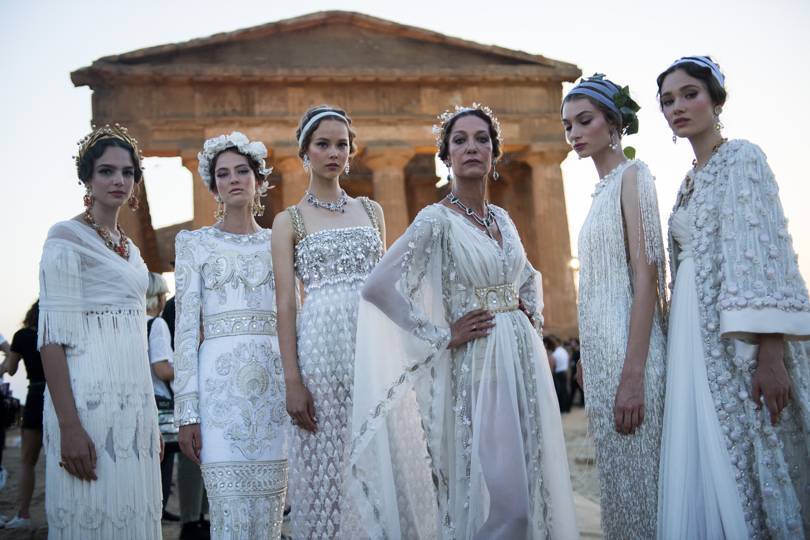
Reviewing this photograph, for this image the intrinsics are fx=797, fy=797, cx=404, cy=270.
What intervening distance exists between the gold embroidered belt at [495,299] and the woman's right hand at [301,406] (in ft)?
3.17

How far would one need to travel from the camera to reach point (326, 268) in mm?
4113

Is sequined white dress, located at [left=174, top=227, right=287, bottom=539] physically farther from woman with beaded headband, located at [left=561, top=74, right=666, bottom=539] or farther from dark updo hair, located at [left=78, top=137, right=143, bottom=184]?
woman with beaded headband, located at [left=561, top=74, right=666, bottom=539]

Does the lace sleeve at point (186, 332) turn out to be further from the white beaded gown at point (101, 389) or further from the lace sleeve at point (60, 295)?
the lace sleeve at point (60, 295)

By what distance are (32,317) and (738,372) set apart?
6076 mm

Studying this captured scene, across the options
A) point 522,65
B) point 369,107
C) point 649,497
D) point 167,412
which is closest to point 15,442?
point 369,107

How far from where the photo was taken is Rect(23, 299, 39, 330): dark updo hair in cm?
704

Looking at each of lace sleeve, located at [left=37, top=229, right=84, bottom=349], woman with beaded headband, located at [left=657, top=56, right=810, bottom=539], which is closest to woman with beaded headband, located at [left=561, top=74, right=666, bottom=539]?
woman with beaded headband, located at [left=657, top=56, right=810, bottom=539]

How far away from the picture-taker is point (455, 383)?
3.59 m

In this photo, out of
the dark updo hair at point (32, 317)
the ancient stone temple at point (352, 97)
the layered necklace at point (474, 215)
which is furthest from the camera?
the ancient stone temple at point (352, 97)

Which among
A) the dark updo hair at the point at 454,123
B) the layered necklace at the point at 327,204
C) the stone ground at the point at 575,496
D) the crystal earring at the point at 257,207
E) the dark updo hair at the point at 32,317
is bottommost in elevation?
the stone ground at the point at 575,496

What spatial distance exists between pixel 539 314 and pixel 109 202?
229 centimetres

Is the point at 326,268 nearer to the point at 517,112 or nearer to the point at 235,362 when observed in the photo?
the point at 235,362

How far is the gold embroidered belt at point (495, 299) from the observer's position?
3600mm

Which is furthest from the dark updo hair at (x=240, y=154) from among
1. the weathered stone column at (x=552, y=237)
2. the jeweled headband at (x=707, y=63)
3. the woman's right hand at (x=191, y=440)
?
the weathered stone column at (x=552, y=237)
